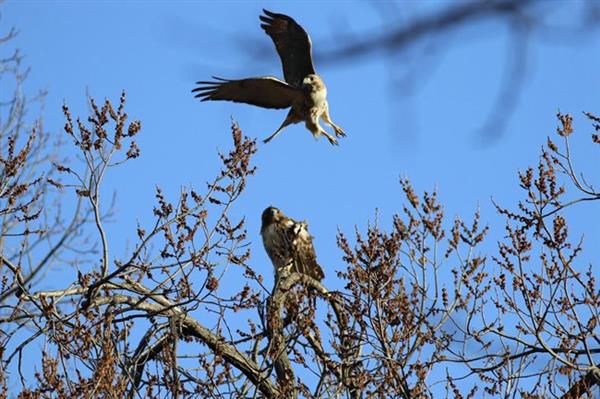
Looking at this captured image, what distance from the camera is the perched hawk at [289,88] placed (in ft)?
34.3

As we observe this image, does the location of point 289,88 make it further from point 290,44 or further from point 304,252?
point 304,252

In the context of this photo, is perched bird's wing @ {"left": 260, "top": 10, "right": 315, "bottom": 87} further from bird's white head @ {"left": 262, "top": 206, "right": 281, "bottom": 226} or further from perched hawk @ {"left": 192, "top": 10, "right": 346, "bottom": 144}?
bird's white head @ {"left": 262, "top": 206, "right": 281, "bottom": 226}

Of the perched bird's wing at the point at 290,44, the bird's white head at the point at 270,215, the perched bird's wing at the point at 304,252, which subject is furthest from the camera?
the perched bird's wing at the point at 290,44

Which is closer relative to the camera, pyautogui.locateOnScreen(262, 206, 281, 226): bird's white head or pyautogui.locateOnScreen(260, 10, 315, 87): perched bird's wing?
pyautogui.locateOnScreen(262, 206, 281, 226): bird's white head

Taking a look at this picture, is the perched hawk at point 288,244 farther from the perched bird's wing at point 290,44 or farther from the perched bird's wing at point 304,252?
the perched bird's wing at point 290,44

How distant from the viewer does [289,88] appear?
10453 mm

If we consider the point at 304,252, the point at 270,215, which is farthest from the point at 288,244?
the point at 270,215

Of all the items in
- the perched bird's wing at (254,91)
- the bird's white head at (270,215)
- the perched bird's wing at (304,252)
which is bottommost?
the perched bird's wing at (304,252)

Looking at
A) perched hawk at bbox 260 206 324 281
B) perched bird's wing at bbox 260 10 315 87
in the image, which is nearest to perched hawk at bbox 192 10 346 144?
perched bird's wing at bbox 260 10 315 87

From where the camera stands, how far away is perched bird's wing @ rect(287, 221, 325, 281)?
360 inches

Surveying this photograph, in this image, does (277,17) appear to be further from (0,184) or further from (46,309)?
(46,309)

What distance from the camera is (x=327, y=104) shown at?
423 inches

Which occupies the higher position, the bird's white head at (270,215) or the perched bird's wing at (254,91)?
the perched bird's wing at (254,91)

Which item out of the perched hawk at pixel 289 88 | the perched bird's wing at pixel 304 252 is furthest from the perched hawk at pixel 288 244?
the perched hawk at pixel 289 88
